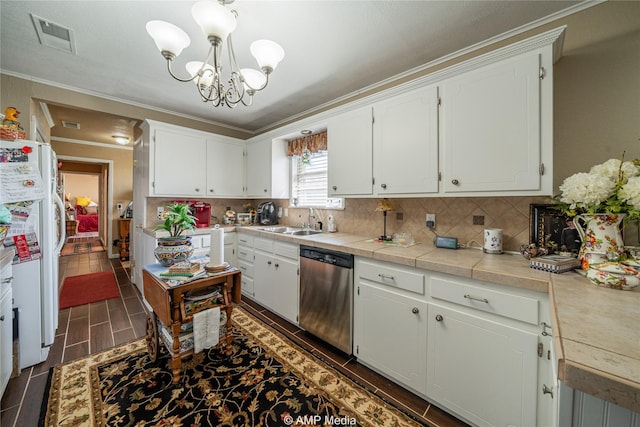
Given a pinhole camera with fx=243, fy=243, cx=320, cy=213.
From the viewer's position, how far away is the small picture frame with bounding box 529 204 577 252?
1.53 meters

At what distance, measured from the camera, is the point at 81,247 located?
6605 millimetres

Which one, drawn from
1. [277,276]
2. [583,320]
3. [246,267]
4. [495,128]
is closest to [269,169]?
[246,267]

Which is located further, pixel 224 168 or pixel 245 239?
pixel 224 168

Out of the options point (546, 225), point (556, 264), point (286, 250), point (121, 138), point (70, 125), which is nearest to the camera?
point (556, 264)

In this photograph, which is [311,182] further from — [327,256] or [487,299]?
[487,299]

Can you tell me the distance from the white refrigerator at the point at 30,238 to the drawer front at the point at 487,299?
304cm

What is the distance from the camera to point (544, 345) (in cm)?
117

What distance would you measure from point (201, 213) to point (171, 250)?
1.65 metres

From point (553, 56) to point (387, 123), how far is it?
1067mm

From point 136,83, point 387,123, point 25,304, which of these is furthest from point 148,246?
point 387,123

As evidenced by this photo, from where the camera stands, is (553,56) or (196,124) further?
(196,124)

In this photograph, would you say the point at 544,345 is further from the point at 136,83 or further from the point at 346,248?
the point at 136,83

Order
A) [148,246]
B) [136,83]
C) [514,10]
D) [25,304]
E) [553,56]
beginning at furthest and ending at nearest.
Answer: [148,246]
[136,83]
[25,304]
[514,10]
[553,56]

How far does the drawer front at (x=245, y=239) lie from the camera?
3.15 metres
